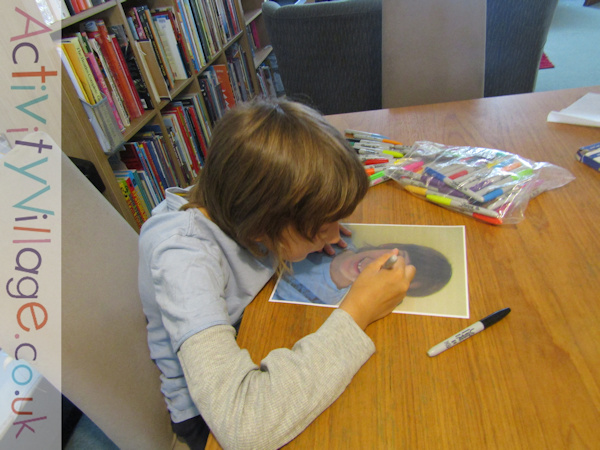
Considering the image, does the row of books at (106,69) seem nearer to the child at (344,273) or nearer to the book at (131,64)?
the book at (131,64)

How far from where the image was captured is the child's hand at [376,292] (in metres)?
0.60

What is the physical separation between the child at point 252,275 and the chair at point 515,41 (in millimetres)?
1655

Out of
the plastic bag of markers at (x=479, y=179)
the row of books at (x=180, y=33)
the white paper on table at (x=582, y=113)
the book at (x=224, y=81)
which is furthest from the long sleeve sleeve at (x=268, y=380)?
the book at (x=224, y=81)

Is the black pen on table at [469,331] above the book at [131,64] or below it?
below

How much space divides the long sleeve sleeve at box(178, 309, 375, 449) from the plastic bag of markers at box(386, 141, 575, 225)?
386 millimetres

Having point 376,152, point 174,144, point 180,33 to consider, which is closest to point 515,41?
point 376,152

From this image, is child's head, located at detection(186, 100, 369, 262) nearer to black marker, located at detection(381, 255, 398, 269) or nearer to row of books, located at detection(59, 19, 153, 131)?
black marker, located at detection(381, 255, 398, 269)

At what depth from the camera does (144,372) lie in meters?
0.73

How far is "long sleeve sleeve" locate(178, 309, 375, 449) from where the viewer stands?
499 millimetres

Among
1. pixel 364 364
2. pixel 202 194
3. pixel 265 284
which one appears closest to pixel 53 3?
pixel 202 194

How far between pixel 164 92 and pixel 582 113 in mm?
1619

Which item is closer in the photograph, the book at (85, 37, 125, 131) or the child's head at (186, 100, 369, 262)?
the child's head at (186, 100, 369, 262)

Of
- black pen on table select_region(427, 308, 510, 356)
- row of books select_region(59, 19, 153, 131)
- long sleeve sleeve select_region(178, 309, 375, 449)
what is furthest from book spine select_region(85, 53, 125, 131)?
black pen on table select_region(427, 308, 510, 356)

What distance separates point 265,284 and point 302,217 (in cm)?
17
